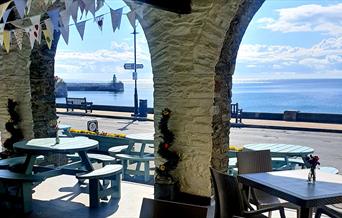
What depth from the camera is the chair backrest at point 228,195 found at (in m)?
2.92

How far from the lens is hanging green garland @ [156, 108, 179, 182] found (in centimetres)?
425

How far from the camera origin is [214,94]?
4074 millimetres

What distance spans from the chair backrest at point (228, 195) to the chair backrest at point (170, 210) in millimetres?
1162

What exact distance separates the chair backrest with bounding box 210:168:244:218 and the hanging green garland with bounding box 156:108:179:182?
4.00ft

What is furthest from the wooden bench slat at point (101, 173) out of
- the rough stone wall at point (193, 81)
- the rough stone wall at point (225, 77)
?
the rough stone wall at point (225, 77)

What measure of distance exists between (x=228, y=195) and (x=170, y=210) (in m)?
1.23

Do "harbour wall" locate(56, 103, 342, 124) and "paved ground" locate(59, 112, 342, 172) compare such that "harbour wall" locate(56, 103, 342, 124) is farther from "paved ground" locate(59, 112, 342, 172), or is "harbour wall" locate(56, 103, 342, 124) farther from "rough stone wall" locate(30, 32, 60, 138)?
"rough stone wall" locate(30, 32, 60, 138)

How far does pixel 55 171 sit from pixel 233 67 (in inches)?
114

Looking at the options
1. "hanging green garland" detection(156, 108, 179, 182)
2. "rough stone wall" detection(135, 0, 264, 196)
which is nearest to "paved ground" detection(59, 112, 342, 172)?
"rough stone wall" detection(135, 0, 264, 196)

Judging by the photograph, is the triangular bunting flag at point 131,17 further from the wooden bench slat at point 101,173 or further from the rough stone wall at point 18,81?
the rough stone wall at point 18,81

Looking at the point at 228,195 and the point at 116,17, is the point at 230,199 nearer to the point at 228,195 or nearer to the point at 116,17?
the point at 228,195

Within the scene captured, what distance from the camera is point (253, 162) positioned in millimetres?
3713

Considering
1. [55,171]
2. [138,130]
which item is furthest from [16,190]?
[138,130]

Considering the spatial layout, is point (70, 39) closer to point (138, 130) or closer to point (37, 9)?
point (37, 9)
